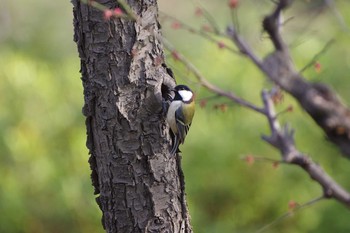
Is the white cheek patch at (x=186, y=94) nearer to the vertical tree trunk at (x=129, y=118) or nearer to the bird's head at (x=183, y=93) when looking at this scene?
the bird's head at (x=183, y=93)

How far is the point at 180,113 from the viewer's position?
254cm

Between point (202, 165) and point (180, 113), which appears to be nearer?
point (180, 113)

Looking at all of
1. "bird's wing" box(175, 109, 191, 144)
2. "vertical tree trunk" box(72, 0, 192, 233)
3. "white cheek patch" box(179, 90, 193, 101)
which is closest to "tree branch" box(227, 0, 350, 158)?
"vertical tree trunk" box(72, 0, 192, 233)

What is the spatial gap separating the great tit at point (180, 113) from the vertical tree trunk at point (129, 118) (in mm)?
54

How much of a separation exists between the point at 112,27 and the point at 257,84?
2015mm

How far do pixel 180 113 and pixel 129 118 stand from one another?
13.1 inches

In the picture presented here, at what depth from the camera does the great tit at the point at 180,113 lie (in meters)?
2.35

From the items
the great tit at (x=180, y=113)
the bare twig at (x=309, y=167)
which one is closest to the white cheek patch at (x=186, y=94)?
the great tit at (x=180, y=113)

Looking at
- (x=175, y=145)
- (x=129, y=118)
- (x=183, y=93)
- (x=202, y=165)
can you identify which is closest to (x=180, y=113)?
(x=183, y=93)

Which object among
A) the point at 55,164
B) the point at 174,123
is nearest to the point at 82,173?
the point at 55,164

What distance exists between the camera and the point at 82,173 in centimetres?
399

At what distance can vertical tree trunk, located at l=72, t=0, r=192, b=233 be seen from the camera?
87.6 inches

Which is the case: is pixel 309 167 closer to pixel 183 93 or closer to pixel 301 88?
pixel 301 88

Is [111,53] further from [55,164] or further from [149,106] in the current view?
[55,164]
